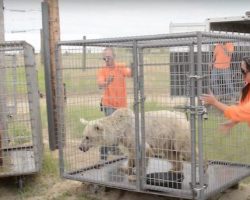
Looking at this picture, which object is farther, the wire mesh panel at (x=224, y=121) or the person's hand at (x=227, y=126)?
the wire mesh panel at (x=224, y=121)

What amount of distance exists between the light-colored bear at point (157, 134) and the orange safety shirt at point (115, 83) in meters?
0.20

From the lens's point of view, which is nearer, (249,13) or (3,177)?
(3,177)

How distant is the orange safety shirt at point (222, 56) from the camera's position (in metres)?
6.54

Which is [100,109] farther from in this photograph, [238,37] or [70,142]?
[238,37]

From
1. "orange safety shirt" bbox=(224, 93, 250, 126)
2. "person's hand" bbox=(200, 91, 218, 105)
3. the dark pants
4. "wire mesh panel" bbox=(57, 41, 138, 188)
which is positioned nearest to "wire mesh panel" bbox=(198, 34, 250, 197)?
"person's hand" bbox=(200, 91, 218, 105)

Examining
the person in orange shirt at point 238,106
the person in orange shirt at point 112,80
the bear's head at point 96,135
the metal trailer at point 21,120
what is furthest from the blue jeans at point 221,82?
the metal trailer at point 21,120

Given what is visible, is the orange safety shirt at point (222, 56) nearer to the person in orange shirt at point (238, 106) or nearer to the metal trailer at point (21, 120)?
the person in orange shirt at point (238, 106)

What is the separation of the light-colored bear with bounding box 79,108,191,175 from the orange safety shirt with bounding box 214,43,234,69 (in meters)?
0.90

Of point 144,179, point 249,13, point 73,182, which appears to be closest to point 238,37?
point 144,179

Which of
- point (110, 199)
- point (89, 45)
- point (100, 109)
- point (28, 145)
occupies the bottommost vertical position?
point (110, 199)

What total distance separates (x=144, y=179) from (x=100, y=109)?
1582 mm

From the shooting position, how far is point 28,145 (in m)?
9.52

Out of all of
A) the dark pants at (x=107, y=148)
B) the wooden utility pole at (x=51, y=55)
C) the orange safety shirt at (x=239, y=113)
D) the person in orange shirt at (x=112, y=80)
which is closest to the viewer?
the orange safety shirt at (x=239, y=113)

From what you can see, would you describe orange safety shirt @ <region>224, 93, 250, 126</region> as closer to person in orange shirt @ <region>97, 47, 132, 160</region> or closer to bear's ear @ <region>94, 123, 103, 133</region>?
person in orange shirt @ <region>97, 47, 132, 160</region>
